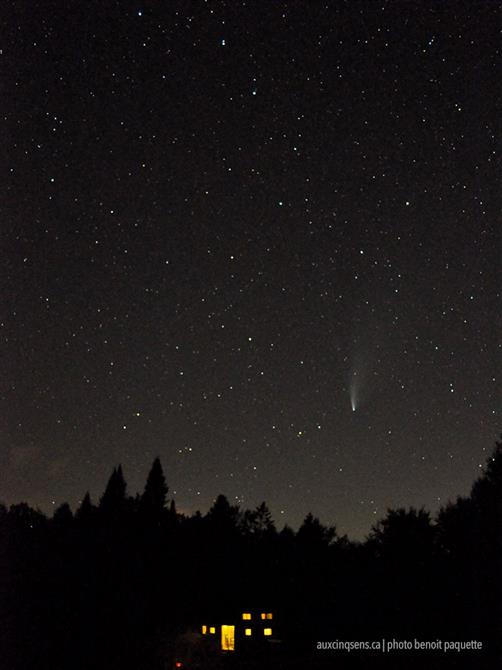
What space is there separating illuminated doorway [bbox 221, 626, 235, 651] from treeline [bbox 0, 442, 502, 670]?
32.8 inches

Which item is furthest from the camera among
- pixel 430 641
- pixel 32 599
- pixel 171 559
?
pixel 171 559

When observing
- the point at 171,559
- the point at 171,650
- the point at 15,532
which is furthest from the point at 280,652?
the point at 15,532

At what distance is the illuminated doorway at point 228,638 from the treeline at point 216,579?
0.83m

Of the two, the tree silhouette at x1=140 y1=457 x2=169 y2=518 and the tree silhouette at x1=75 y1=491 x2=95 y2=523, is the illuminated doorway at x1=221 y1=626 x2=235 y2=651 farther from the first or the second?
the tree silhouette at x1=140 y1=457 x2=169 y2=518

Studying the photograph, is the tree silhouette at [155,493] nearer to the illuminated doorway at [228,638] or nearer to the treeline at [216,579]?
the treeline at [216,579]

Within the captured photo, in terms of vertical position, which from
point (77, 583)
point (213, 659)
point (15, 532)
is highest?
point (15, 532)

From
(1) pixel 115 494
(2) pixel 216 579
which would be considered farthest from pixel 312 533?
(1) pixel 115 494

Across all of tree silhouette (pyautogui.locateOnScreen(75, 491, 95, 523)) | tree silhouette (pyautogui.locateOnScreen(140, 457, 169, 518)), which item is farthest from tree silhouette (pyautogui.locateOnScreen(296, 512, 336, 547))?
tree silhouette (pyautogui.locateOnScreen(75, 491, 95, 523))

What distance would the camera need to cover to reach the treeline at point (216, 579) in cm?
2781

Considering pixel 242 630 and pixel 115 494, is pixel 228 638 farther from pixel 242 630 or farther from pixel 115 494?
pixel 115 494

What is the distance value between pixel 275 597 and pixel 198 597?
4542mm

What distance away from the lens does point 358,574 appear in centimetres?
3334

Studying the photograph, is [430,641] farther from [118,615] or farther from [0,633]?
[0,633]

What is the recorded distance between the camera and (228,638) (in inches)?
1091
